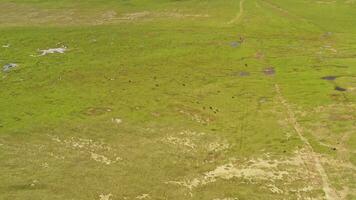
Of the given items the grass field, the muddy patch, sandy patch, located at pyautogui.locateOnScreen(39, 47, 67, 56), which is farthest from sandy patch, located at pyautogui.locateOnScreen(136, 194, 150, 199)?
sandy patch, located at pyautogui.locateOnScreen(39, 47, 67, 56)

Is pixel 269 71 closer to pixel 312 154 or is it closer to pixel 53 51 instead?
pixel 312 154

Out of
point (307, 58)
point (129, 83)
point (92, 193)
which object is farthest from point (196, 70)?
point (92, 193)

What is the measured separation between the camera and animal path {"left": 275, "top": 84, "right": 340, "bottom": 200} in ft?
93.6

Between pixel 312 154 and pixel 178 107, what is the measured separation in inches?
569

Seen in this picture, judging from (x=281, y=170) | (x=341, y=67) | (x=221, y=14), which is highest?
(x=221, y=14)

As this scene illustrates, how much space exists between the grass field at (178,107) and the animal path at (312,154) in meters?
0.14

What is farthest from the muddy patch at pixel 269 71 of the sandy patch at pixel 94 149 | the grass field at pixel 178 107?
the sandy patch at pixel 94 149

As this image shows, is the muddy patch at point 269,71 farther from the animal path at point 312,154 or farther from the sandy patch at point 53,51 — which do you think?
the sandy patch at point 53,51

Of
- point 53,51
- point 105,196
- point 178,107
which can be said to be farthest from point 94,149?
point 53,51

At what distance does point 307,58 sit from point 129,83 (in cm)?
2429

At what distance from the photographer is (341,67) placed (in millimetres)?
50219

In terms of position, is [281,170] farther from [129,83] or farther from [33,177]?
[129,83]

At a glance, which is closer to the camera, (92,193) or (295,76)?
(92,193)

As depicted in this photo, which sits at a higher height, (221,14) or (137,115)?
(221,14)
